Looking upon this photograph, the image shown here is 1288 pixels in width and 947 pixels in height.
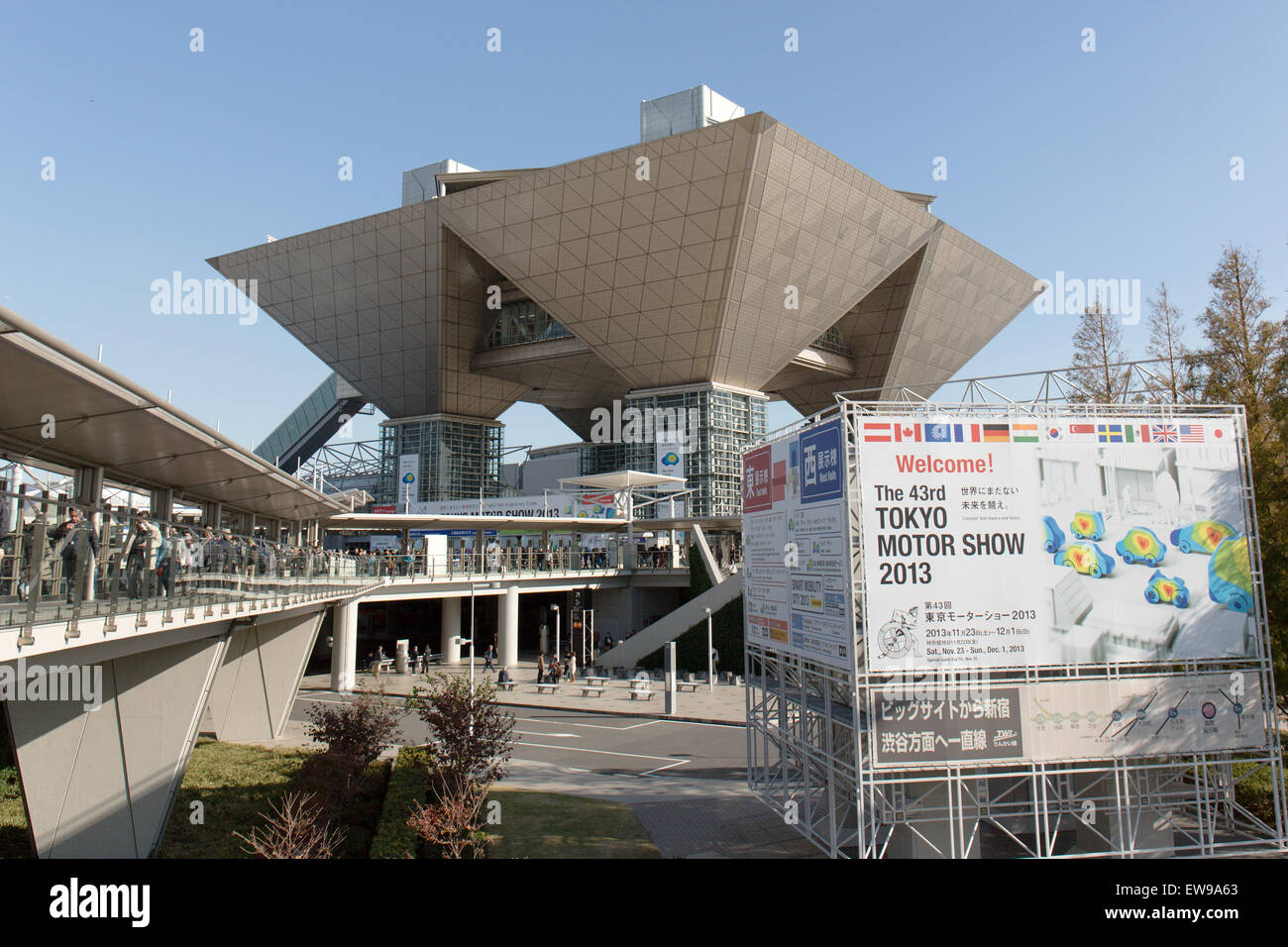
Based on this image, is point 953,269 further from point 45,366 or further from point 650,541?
point 45,366

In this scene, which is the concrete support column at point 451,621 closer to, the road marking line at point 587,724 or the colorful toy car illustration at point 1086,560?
the road marking line at point 587,724

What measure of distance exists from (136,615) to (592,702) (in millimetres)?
20307

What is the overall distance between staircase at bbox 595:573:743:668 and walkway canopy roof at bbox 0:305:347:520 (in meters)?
21.7

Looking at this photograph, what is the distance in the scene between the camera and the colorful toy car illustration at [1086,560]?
11102mm

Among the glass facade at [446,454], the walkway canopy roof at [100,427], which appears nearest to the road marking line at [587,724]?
the walkway canopy roof at [100,427]

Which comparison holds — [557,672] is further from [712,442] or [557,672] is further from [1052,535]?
[1052,535]

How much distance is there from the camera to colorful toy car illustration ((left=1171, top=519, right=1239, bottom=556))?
448 inches

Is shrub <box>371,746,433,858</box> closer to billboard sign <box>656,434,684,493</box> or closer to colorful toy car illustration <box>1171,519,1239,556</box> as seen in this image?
colorful toy car illustration <box>1171,519,1239,556</box>

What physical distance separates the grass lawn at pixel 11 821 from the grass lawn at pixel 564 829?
7781 mm

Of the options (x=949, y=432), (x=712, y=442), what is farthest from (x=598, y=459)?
(x=949, y=432)

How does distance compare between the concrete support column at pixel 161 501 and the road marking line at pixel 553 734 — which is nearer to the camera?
the concrete support column at pixel 161 501
